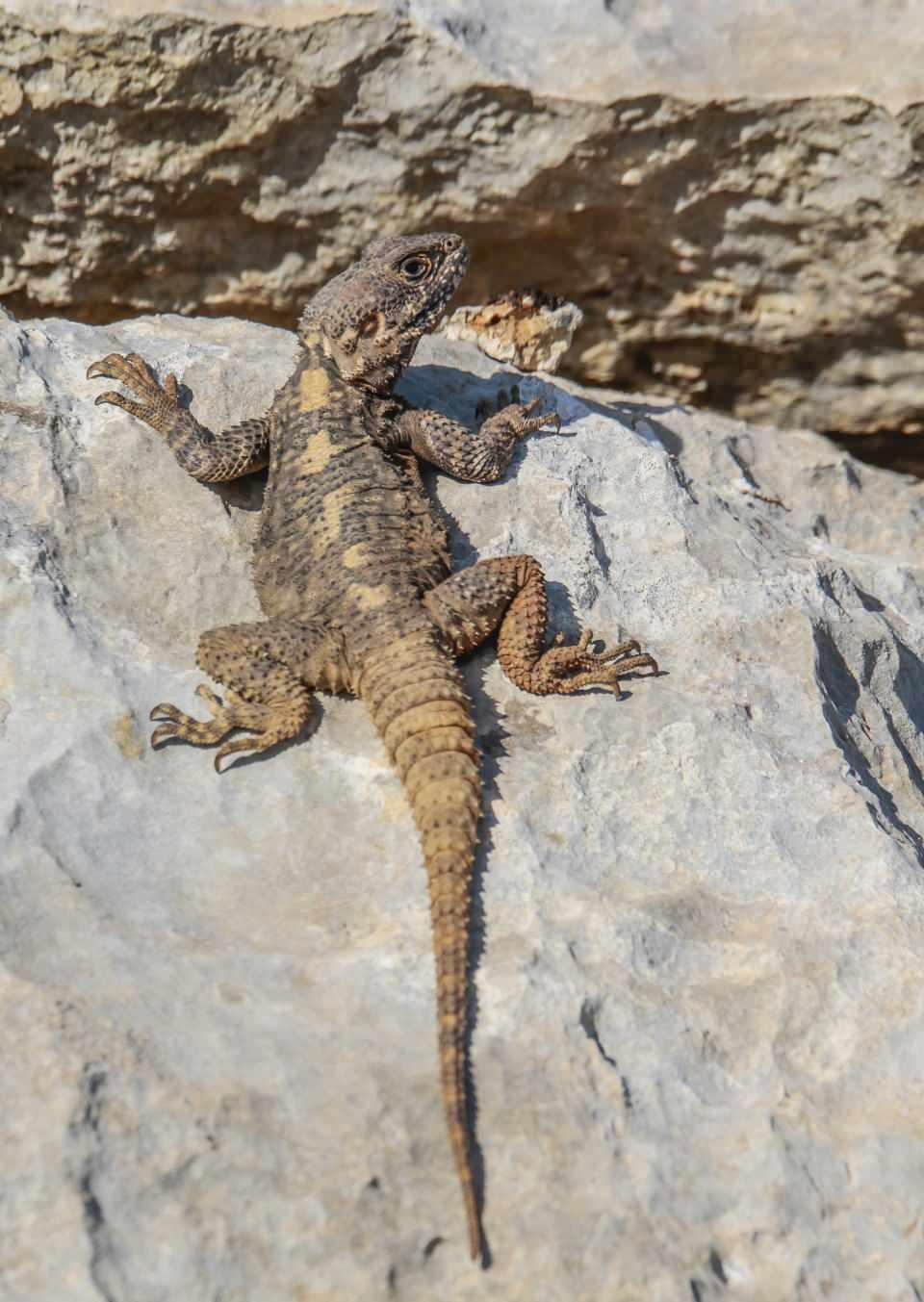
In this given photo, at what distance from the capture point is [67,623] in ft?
16.3

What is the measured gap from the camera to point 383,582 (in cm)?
520

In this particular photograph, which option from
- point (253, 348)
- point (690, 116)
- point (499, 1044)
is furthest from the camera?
point (690, 116)

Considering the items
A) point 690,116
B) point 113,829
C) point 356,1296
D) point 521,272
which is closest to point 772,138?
point 690,116

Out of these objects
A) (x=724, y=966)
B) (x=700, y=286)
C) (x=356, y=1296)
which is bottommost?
(x=356, y=1296)

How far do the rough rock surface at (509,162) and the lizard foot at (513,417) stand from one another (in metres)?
1.62

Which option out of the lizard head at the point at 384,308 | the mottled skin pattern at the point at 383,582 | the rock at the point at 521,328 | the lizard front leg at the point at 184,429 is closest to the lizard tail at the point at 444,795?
the mottled skin pattern at the point at 383,582

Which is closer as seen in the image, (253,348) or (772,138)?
(253,348)

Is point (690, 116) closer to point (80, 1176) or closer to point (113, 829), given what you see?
point (113, 829)

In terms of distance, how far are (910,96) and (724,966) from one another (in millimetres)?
4808

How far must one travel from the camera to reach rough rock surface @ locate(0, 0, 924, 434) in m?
6.82

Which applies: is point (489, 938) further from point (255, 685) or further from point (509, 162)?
point (509, 162)

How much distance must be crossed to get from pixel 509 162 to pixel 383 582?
3200 mm

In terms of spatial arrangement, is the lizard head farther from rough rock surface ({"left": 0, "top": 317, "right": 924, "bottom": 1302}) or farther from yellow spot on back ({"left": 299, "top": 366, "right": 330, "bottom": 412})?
rough rock surface ({"left": 0, "top": 317, "right": 924, "bottom": 1302})

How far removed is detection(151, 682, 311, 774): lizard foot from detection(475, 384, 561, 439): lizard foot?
177 centimetres
